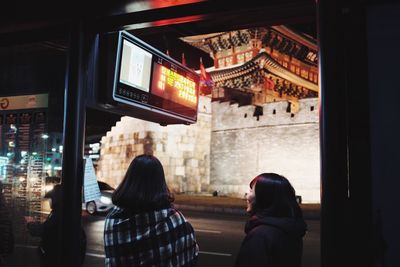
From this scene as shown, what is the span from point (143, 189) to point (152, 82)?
1.72 m

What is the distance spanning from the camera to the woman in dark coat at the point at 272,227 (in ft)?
6.81

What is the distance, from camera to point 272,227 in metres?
2.15

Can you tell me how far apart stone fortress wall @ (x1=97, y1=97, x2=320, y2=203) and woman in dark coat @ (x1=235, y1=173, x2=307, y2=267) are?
2203cm

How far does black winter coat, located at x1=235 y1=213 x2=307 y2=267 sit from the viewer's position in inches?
81.1

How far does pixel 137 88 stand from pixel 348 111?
6.24 ft

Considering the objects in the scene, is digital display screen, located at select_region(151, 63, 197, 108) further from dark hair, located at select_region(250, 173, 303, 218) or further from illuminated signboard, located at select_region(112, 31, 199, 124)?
dark hair, located at select_region(250, 173, 303, 218)

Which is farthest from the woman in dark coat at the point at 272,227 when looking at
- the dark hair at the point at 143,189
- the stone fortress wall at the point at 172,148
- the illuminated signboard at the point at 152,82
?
the stone fortress wall at the point at 172,148

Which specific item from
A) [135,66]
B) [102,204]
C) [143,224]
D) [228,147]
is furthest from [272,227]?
[228,147]

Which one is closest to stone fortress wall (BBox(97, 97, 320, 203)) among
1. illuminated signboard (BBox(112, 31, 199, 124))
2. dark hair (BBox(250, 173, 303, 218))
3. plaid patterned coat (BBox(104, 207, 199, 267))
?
illuminated signboard (BBox(112, 31, 199, 124))

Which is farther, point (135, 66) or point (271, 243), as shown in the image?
point (135, 66)

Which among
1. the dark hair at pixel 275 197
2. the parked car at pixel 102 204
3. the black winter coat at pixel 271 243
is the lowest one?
the parked car at pixel 102 204

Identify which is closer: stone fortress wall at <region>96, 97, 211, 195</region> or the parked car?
the parked car

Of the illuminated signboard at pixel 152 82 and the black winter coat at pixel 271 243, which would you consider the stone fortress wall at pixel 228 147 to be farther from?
the black winter coat at pixel 271 243

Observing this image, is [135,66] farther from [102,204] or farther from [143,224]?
[102,204]
